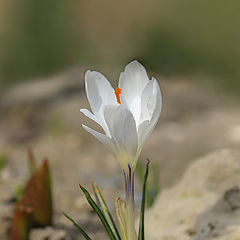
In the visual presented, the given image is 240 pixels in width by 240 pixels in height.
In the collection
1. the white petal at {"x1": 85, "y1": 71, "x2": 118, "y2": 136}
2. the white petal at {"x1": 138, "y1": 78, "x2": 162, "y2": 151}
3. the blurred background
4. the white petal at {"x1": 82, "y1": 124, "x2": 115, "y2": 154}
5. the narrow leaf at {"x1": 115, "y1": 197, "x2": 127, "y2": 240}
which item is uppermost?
the blurred background

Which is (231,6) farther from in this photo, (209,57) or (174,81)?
(174,81)

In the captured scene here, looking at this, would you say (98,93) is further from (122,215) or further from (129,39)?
(129,39)

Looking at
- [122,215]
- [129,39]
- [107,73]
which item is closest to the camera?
[122,215]

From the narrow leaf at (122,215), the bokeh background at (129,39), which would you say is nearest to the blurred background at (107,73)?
the bokeh background at (129,39)

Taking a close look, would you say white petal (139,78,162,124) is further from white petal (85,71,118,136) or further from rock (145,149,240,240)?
rock (145,149,240,240)

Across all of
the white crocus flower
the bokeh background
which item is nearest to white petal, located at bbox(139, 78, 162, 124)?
the white crocus flower

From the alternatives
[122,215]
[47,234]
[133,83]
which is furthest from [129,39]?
[122,215]

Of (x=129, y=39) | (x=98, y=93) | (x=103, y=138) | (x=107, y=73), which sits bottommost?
(x=103, y=138)
